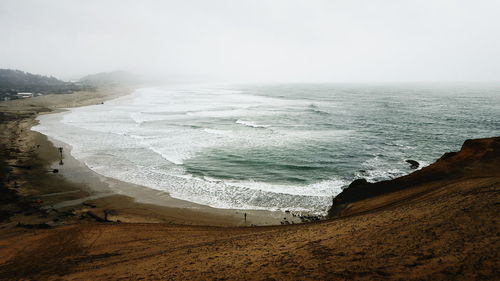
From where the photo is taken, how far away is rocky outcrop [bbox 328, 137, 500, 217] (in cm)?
1777

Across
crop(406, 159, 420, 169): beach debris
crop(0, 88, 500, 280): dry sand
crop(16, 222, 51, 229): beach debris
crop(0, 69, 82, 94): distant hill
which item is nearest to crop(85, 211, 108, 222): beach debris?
A: crop(0, 88, 500, 280): dry sand

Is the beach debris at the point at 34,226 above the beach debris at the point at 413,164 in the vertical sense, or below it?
below

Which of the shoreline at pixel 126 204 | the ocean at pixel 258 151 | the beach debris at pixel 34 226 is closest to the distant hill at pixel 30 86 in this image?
the ocean at pixel 258 151

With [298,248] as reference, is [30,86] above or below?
above

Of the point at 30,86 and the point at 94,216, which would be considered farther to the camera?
the point at 30,86

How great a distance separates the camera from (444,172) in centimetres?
1856

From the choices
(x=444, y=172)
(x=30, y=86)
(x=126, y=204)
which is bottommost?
(x=126, y=204)

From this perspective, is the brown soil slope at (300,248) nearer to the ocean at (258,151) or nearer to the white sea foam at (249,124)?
the ocean at (258,151)

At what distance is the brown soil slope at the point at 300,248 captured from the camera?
8086 mm

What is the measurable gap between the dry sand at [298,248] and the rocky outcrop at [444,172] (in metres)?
2.40

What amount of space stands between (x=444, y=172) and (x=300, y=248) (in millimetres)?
13797

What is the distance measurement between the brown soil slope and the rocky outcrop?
2.54 metres

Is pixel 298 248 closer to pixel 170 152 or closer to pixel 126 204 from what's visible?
pixel 126 204

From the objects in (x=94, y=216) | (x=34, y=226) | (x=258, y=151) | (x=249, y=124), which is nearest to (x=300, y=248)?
(x=94, y=216)
